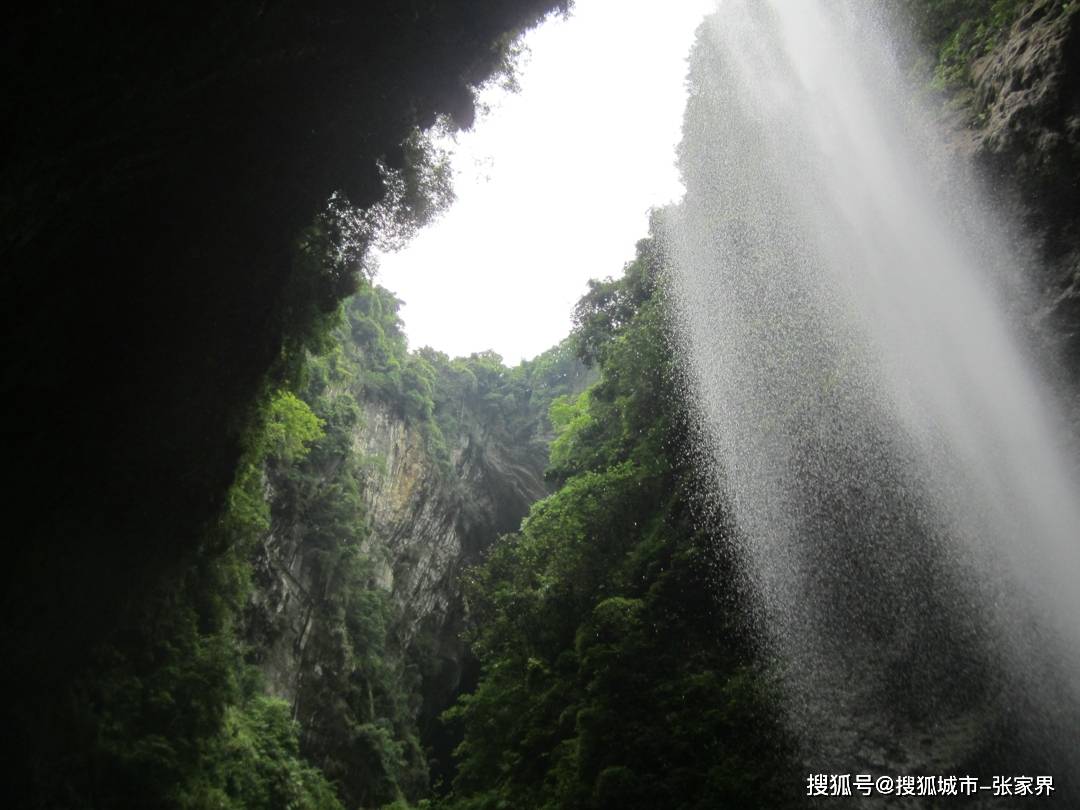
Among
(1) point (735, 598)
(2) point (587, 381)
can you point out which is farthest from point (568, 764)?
(2) point (587, 381)

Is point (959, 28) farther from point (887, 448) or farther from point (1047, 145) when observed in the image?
point (887, 448)

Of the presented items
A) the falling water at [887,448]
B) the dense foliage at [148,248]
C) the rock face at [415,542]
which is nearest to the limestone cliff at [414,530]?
the rock face at [415,542]

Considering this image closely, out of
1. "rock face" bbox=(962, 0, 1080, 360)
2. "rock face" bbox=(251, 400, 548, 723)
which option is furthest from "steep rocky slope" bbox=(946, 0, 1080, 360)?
"rock face" bbox=(251, 400, 548, 723)

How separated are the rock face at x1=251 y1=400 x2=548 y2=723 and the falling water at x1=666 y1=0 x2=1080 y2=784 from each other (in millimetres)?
11931

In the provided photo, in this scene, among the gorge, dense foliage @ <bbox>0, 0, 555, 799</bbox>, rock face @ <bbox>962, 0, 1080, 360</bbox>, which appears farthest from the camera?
rock face @ <bbox>962, 0, 1080, 360</bbox>

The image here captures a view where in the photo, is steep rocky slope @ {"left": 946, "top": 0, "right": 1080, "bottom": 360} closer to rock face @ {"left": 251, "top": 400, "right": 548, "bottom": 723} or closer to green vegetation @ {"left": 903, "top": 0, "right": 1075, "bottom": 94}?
green vegetation @ {"left": 903, "top": 0, "right": 1075, "bottom": 94}

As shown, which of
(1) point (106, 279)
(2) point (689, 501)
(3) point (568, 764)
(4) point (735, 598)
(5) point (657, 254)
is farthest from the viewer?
(5) point (657, 254)

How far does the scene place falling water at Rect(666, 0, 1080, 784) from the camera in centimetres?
679

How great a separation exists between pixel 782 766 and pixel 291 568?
14087 mm

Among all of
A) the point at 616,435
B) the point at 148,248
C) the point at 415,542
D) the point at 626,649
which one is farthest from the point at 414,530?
the point at 148,248

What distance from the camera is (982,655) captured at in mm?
6930

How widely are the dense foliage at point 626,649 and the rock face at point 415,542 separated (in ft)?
19.4

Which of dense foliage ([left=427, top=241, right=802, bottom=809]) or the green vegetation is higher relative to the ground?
the green vegetation

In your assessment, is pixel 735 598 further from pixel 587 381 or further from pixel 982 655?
pixel 587 381
